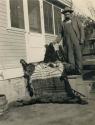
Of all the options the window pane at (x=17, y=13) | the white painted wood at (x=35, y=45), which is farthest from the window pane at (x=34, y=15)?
the window pane at (x=17, y=13)

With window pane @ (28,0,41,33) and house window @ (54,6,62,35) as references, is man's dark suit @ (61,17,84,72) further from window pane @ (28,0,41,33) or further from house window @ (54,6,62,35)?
house window @ (54,6,62,35)

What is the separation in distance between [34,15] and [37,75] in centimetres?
262

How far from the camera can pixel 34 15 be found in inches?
520

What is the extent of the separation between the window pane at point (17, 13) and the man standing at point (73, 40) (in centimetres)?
147

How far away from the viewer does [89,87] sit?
37.7 ft

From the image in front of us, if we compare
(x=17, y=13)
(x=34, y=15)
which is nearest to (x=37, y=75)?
(x=17, y=13)

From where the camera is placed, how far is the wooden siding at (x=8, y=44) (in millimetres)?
10305

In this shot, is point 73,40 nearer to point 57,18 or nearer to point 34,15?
point 34,15

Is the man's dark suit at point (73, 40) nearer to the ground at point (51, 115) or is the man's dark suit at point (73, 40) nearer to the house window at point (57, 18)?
the ground at point (51, 115)

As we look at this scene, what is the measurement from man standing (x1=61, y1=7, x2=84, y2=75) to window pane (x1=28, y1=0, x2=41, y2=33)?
1.15 metres

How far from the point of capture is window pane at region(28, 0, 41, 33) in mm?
12695

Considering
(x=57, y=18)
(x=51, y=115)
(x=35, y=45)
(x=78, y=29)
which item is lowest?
(x=51, y=115)

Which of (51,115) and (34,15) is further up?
(34,15)

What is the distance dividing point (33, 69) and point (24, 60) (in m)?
0.40
